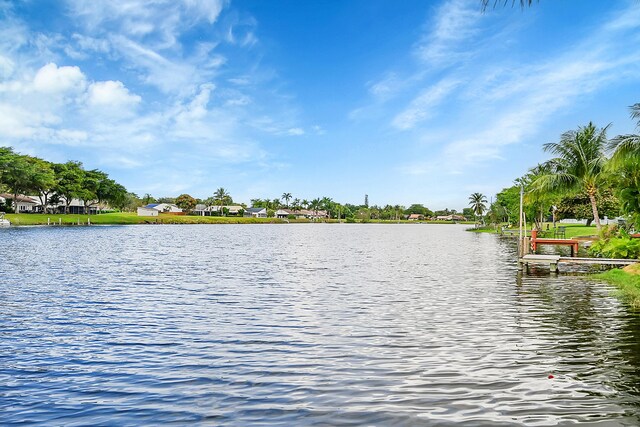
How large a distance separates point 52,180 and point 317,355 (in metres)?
118

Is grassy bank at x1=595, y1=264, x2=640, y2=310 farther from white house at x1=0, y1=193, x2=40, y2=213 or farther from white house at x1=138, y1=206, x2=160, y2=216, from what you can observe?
white house at x1=138, y1=206, x2=160, y2=216

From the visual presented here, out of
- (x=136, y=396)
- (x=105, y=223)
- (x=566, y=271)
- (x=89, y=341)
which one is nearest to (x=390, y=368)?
(x=136, y=396)

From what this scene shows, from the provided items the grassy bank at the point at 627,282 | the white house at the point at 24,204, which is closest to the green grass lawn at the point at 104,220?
the white house at the point at 24,204

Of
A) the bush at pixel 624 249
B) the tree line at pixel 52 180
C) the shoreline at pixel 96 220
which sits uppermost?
the tree line at pixel 52 180

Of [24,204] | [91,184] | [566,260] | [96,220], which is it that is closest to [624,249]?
[566,260]

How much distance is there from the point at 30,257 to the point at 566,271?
39.4 m

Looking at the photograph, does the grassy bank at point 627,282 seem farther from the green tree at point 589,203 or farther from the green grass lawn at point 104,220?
the green grass lawn at point 104,220

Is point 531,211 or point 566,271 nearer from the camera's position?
point 566,271

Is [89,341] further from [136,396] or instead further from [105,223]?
[105,223]

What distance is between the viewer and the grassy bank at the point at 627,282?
19531 millimetres

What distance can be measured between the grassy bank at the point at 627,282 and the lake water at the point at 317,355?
0.82 m

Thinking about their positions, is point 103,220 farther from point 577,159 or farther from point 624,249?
point 624,249

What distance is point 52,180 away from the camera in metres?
113

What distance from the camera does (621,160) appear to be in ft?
86.1
